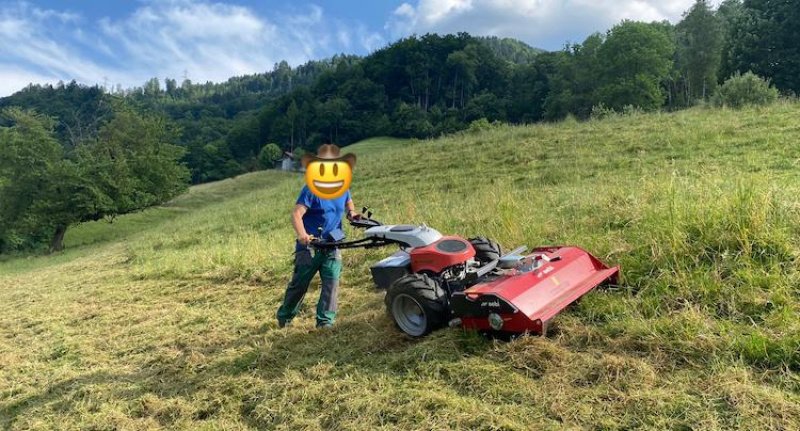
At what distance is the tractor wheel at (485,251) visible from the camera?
16.3 feet

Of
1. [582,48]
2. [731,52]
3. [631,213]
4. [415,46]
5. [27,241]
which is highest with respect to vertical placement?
[415,46]

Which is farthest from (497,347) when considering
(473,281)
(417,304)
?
(417,304)

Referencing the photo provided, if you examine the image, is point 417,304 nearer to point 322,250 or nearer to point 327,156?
point 322,250

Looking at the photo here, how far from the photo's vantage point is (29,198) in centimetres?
3259

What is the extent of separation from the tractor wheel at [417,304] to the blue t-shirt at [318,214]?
3.48 feet

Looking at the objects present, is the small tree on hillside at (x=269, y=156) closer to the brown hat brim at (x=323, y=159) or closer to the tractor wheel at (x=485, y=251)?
the brown hat brim at (x=323, y=159)

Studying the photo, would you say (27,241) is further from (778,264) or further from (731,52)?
(731,52)

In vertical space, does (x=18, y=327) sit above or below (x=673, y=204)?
below

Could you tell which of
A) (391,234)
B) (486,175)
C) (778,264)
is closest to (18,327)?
(391,234)

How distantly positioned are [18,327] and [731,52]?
188 feet
